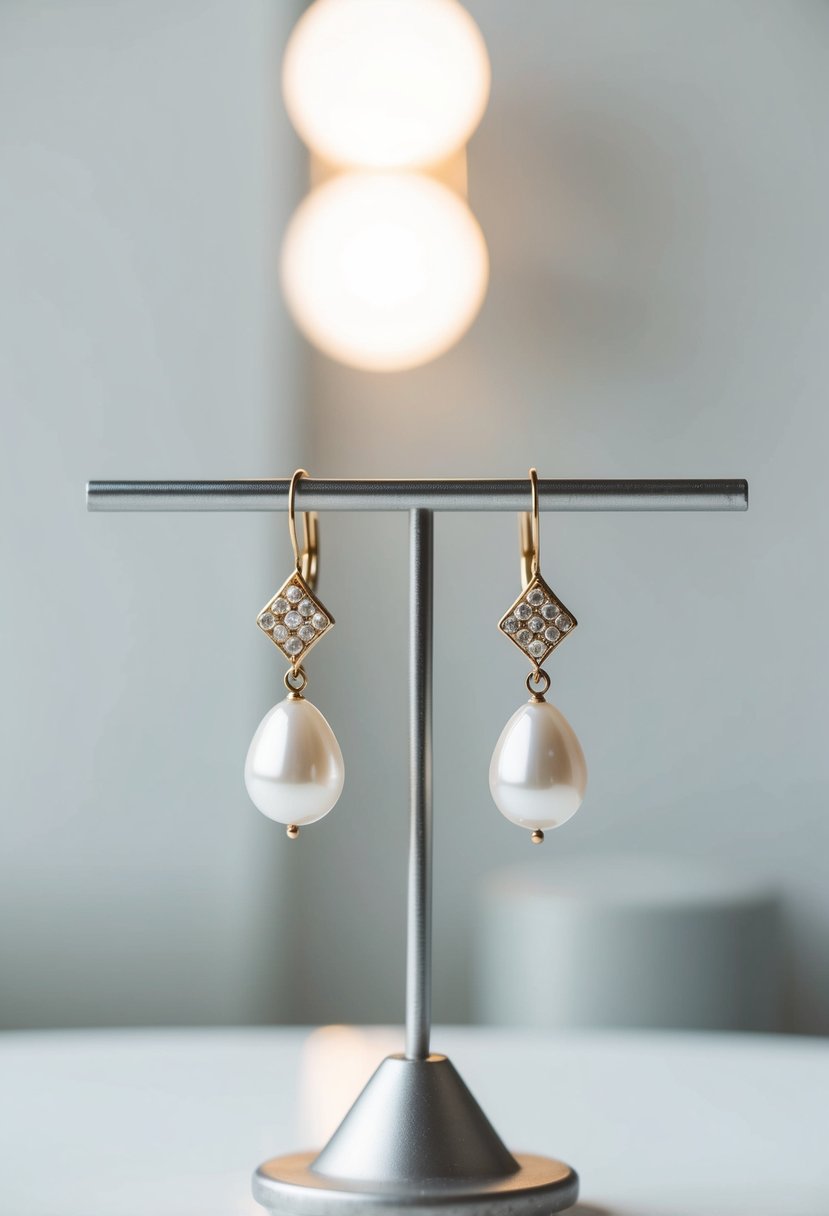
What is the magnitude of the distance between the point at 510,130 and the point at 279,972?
100cm

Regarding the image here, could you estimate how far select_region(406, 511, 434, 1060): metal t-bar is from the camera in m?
0.46

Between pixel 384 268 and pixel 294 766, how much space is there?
1111 mm

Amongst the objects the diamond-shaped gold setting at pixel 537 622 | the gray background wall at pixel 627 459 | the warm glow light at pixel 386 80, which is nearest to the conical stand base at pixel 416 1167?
the diamond-shaped gold setting at pixel 537 622

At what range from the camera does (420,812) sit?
464 millimetres

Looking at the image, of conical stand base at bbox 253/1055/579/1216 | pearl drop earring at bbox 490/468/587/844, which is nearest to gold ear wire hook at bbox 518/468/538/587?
pearl drop earring at bbox 490/468/587/844

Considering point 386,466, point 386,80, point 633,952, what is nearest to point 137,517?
point 386,466

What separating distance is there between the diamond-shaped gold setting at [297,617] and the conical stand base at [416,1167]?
15cm

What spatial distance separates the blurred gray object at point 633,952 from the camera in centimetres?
126

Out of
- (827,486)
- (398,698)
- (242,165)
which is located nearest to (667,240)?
(827,486)

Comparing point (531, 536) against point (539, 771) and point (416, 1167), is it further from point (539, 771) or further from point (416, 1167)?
point (416, 1167)

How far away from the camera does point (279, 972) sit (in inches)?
60.5

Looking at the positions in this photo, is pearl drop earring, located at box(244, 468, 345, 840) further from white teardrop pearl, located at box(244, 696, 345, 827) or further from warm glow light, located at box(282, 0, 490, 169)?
warm glow light, located at box(282, 0, 490, 169)

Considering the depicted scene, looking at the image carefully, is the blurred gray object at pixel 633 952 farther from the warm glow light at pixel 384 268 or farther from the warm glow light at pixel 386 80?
the warm glow light at pixel 386 80

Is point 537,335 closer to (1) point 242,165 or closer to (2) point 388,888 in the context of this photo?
(1) point 242,165
